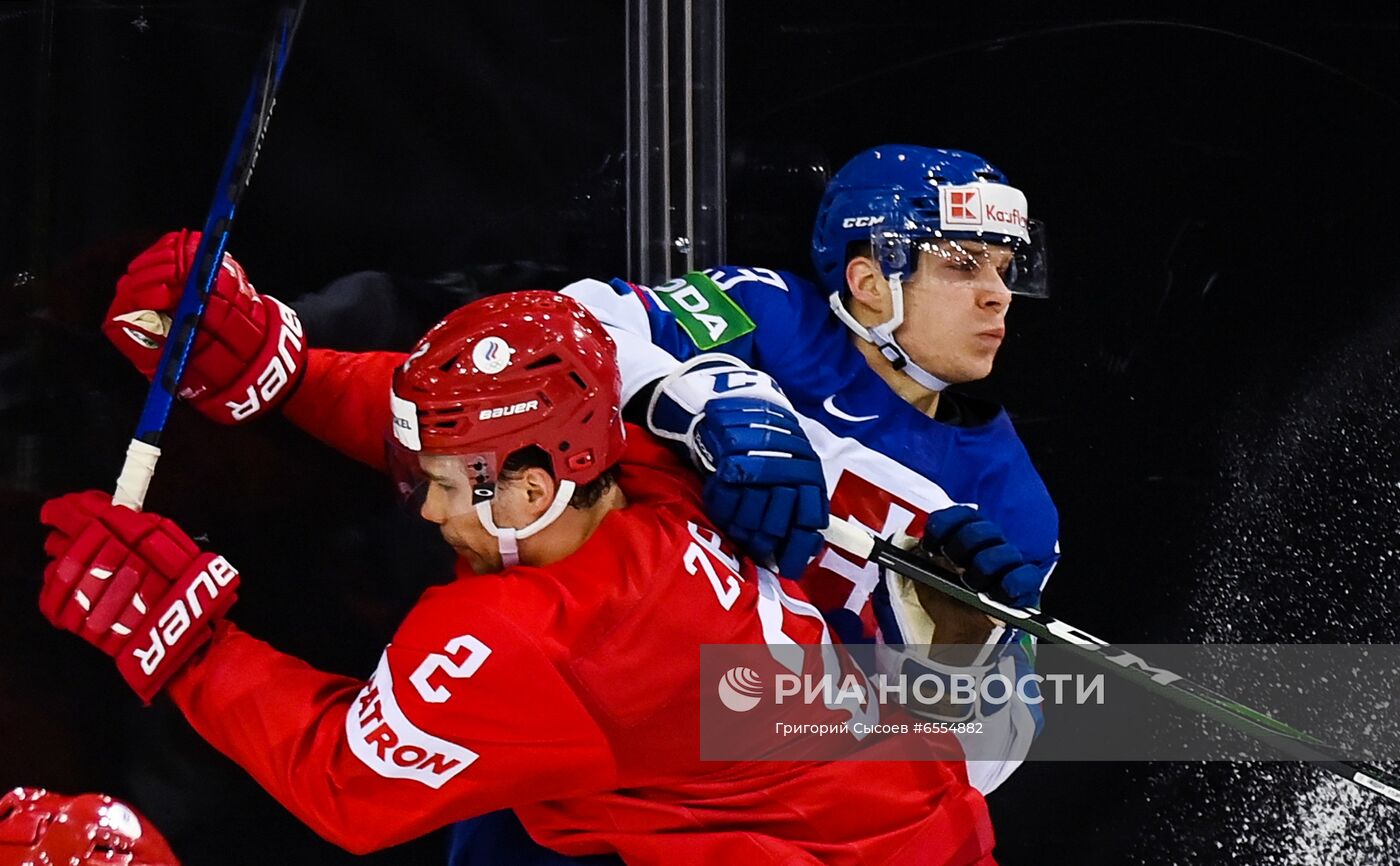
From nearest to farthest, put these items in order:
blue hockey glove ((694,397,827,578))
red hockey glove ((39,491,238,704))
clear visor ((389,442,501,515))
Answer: red hockey glove ((39,491,238,704)), clear visor ((389,442,501,515)), blue hockey glove ((694,397,827,578))

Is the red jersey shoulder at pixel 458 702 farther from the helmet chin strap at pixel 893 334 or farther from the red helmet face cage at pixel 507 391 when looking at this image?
the helmet chin strap at pixel 893 334

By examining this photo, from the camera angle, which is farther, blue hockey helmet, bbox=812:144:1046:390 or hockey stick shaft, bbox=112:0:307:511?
blue hockey helmet, bbox=812:144:1046:390

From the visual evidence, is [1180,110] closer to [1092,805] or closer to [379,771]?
[1092,805]

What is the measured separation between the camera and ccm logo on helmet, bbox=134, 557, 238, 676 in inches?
66.2

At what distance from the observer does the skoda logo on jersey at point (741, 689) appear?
183 cm

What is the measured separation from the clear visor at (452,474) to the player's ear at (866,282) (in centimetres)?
72

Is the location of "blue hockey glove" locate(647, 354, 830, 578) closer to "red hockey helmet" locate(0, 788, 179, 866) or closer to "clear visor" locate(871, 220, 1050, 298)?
"clear visor" locate(871, 220, 1050, 298)

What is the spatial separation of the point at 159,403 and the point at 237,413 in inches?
7.7

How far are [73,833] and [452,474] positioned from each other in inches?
21.2

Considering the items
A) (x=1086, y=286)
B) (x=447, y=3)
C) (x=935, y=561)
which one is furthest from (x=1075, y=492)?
(x=447, y=3)

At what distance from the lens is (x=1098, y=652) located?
2.15 metres

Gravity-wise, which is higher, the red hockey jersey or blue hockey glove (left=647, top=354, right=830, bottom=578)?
blue hockey glove (left=647, top=354, right=830, bottom=578)

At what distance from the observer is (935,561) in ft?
7.11

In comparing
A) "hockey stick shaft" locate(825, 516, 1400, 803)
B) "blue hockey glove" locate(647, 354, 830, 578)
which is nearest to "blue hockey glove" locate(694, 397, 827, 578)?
"blue hockey glove" locate(647, 354, 830, 578)
